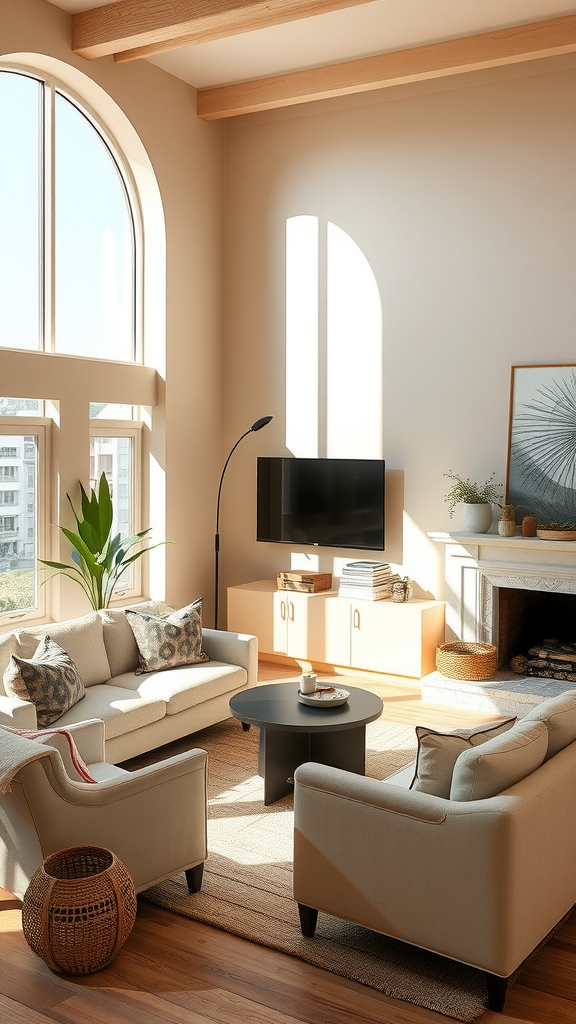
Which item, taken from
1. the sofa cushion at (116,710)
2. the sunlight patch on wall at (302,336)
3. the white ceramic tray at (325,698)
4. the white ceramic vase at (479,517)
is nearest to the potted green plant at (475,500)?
the white ceramic vase at (479,517)

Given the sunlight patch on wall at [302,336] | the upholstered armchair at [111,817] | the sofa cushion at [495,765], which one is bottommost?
the upholstered armchair at [111,817]

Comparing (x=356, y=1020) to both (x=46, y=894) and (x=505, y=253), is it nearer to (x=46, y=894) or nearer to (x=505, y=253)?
(x=46, y=894)

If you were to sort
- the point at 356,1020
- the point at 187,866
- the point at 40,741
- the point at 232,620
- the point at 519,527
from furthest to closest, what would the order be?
the point at 232,620 → the point at 519,527 → the point at 187,866 → the point at 40,741 → the point at 356,1020

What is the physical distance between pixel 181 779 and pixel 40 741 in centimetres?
54

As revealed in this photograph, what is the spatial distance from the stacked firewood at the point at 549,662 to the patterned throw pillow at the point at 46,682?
118 inches

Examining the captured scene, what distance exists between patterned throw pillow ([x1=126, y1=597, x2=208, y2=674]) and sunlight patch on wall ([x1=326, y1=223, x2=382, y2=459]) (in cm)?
213

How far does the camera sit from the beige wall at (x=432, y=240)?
6.02m

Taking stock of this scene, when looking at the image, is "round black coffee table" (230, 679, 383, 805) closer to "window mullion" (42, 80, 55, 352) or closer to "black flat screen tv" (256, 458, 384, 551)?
"black flat screen tv" (256, 458, 384, 551)

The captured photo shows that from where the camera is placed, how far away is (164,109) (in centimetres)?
661

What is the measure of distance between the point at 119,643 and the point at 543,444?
9.80ft

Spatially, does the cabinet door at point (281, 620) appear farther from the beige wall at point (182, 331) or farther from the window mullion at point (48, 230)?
the window mullion at point (48, 230)

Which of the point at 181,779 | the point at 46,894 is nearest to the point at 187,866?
the point at 181,779

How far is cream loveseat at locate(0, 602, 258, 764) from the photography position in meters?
4.53

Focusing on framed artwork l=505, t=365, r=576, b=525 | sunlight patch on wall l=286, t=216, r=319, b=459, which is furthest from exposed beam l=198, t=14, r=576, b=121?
framed artwork l=505, t=365, r=576, b=525
